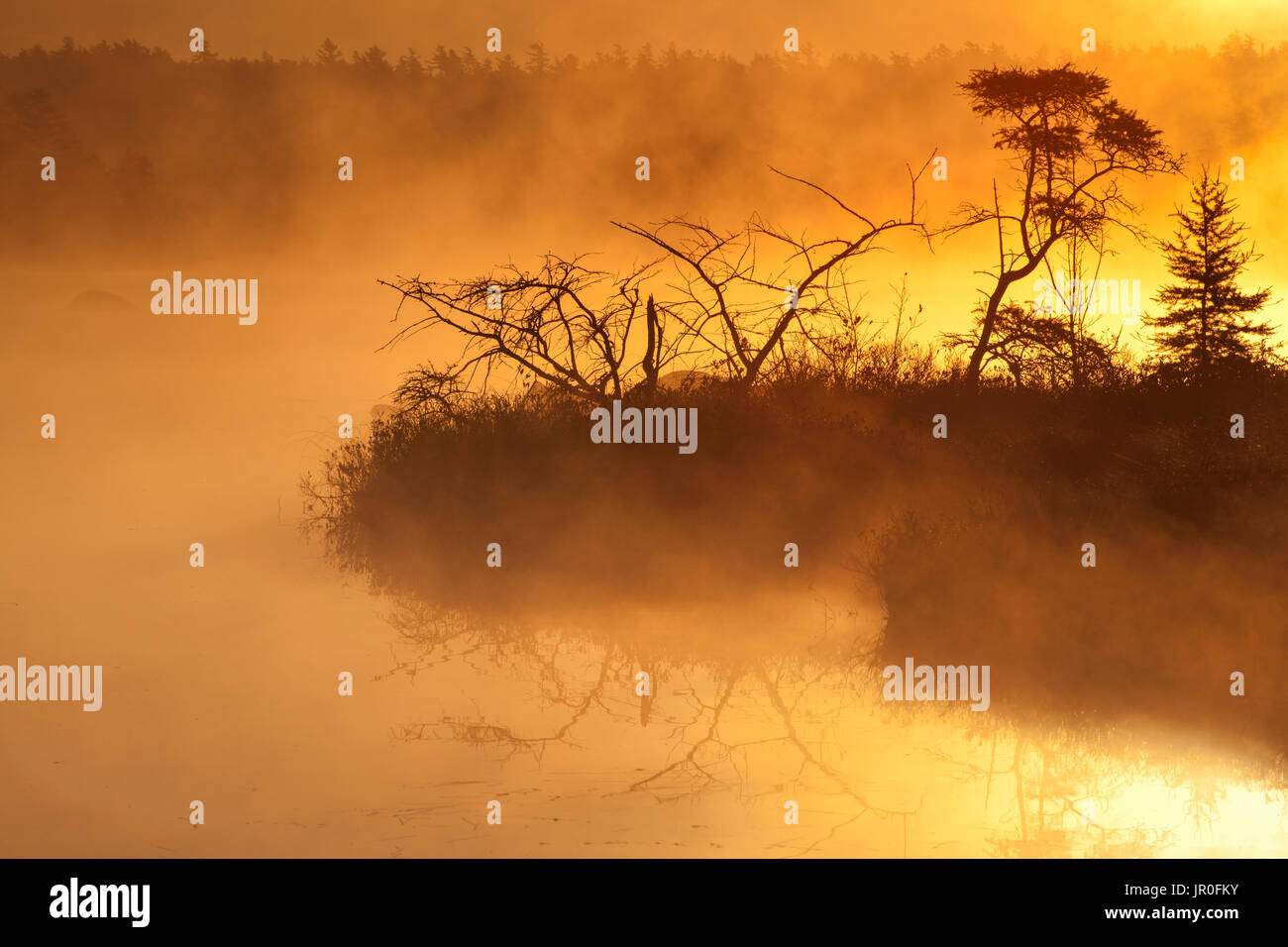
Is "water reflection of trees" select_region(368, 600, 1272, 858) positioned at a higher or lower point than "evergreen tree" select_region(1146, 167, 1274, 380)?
lower

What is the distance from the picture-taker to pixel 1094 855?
6195 mm

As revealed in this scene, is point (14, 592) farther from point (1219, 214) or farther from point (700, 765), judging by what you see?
point (1219, 214)
